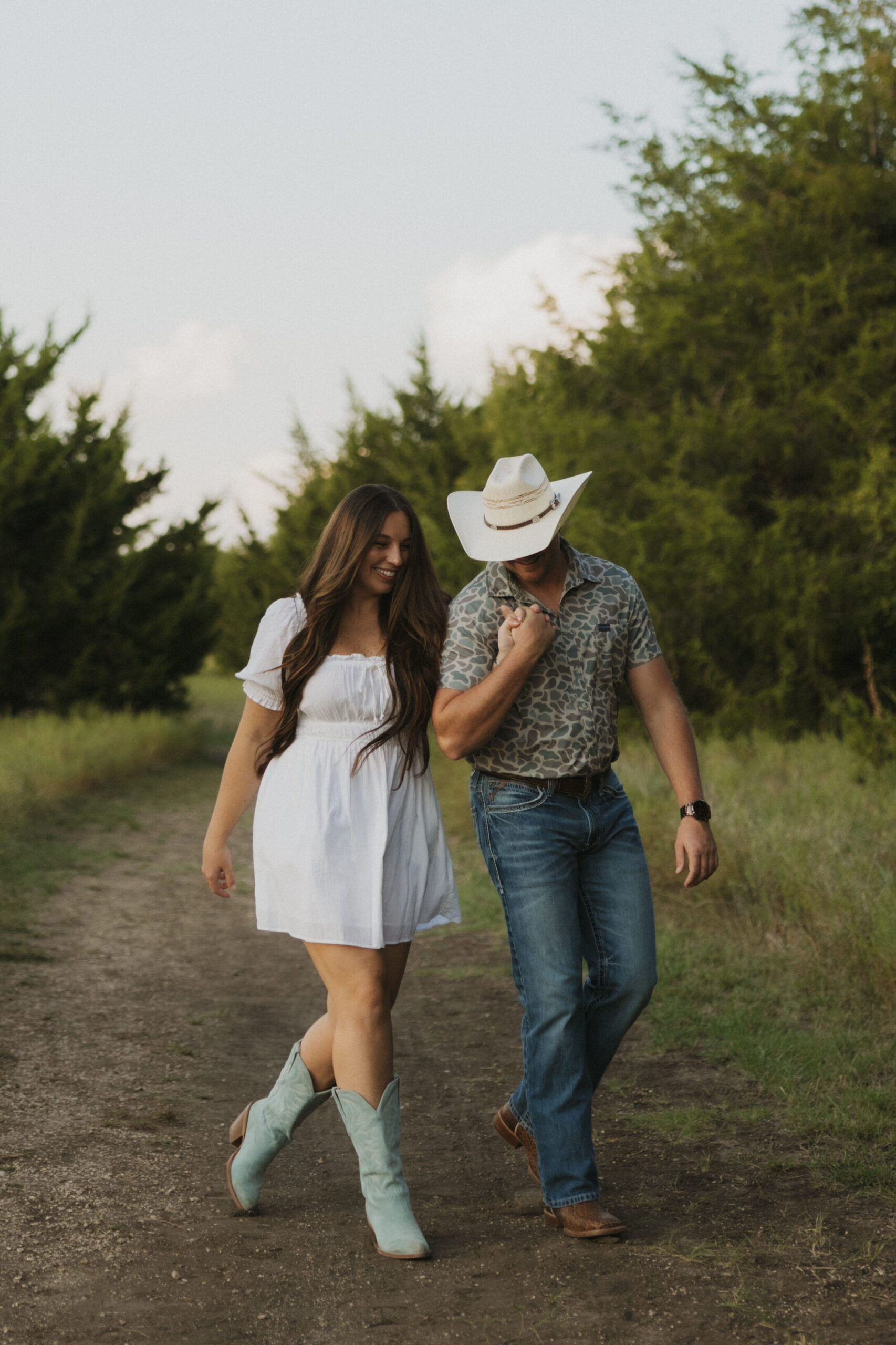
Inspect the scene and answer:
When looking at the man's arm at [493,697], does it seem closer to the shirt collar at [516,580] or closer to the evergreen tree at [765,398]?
the shirt collar at [516,580]

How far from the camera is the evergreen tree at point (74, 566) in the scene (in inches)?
749

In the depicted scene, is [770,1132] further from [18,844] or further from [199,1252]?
[18,844]

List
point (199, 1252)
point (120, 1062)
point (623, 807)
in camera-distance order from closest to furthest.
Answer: point (199, 1252) → point (623, 807) → point (120, 1062)

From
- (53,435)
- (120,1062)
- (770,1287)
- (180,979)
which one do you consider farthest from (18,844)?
(53,435)

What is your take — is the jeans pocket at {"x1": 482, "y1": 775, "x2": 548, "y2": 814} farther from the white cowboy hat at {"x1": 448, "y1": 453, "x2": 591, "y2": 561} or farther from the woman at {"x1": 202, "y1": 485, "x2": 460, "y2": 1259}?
the white cowboy hat at {"x1": 448, "y1": 453, "x2": 591, "y2": 561}

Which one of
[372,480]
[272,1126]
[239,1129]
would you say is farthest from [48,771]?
[372,480]

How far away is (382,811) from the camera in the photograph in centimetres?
360

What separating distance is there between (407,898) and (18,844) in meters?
7.61

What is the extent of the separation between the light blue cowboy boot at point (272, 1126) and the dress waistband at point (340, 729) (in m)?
0.89

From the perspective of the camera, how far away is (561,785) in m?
3.61

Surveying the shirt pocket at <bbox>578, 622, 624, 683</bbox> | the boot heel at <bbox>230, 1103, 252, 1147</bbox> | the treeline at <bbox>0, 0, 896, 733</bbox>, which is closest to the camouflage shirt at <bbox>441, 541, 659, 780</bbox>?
the shirt pocket at <bbox>578, 622, 624, 683</bbox>

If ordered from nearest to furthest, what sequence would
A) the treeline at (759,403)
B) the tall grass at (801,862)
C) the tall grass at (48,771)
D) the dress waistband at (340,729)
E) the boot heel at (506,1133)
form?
1. the dress waistband at (340,729)
2. the boot heel at (506,1133)
3. the tall grass at (801,862)
4. the tall grass at (48,771)
5. the treeline at (759,403)

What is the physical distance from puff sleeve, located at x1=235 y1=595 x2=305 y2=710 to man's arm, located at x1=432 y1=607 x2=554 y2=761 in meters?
0.51

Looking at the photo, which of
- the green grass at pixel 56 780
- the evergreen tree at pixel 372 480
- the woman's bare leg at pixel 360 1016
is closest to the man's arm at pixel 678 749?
the woman's bare leg at pixel 360 1016
